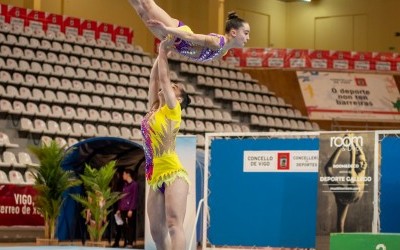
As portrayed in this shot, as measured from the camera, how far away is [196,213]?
42.4 feet

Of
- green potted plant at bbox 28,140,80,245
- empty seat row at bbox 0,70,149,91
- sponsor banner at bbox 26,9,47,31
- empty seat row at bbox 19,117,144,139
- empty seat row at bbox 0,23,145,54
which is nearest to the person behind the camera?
green potted plant at bbox 28,140,80,245

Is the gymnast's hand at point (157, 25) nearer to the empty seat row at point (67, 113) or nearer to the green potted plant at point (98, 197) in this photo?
the green potted plant at point (98, 197)

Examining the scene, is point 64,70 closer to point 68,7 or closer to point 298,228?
point 68,7

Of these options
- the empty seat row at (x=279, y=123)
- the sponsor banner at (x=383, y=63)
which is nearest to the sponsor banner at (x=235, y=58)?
the empty seat row at (x=279, y=123)

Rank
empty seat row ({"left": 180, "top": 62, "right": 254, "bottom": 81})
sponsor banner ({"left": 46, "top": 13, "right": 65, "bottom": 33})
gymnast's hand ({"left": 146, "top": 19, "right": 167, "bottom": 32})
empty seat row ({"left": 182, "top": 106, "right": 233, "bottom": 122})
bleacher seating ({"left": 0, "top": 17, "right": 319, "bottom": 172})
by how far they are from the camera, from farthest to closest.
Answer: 1. empty seat row ({"left": 180, "top": 62, "right": 254, "bottom": 81})
2. sponsor banner ({"left": 46, "top": 13, "right": 65, "bottom": 33})
3. empty seat row ({"left": 182, "top": 106, "right": 233, "bottom": 122})
4. bleacher seating ({"left": 0, "top": 17, "right": 319, "bottom": 172})
5. gymnast's hand ({"left": 146, "top": 19, "right": 167, "bottom": 32})

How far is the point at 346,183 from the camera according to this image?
36.9ft

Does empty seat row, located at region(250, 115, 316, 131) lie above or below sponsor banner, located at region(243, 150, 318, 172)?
above

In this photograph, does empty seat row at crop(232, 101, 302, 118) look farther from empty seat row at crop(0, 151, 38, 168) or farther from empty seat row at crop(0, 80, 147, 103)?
empty seat row at crop(0, 151, 38, 168)

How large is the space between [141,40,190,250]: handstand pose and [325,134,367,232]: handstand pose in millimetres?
5433

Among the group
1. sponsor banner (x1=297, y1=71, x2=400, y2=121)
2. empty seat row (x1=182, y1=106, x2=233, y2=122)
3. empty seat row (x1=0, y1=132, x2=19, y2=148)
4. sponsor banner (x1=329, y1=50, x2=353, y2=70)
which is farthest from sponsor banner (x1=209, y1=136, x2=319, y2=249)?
sponsor banner (x1=329, y1=50, x2=353, y2=70)

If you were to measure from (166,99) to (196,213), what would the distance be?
7.11 meters

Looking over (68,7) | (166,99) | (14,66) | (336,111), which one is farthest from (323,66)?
(166,99)

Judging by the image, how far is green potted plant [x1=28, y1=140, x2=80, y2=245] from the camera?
14.2 m

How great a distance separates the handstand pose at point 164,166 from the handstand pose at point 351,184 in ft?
17.8
